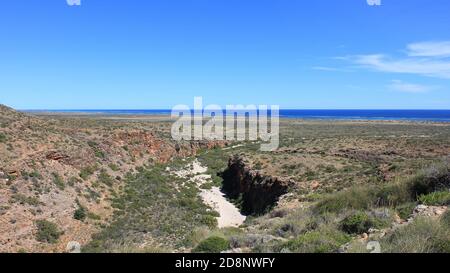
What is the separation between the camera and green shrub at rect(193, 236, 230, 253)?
905 centimetres

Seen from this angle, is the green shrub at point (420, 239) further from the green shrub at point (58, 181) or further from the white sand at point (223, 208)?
the green shrub at point (58, 181)

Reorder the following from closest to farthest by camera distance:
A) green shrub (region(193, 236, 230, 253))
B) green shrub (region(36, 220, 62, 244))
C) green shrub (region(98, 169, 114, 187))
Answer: green shrub (region(193, 236, 230, 253)) → green shrub (region(36, 220, 62, 244)) → green shrub (region(98, 169, 114, 187))

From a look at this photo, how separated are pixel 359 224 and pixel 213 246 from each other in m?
3.69

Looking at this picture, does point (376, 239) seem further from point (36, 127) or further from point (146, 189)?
point (36, 127)

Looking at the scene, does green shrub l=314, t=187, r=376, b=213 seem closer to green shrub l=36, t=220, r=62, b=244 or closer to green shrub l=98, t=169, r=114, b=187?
green shrub l=36, t=220, r=62, b=244

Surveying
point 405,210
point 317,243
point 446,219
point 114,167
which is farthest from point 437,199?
point 114,167

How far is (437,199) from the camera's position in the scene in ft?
35.1

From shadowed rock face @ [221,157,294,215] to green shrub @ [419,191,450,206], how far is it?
11.9m

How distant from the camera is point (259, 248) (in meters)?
8.63

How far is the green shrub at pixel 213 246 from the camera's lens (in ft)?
29.7

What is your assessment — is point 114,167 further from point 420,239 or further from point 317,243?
point 420,239

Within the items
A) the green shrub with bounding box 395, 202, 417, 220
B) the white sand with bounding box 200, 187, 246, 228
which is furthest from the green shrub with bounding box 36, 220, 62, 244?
the green shrub with bounding box 395, 202, 417, 220

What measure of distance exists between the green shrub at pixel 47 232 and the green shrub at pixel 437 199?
16.9 meters
